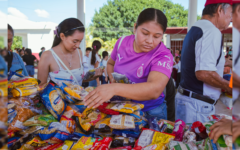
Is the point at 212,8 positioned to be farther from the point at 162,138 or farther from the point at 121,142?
the point at 121,142

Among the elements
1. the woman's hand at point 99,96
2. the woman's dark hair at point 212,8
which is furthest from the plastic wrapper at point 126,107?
the woman's dark hair at point 212,8

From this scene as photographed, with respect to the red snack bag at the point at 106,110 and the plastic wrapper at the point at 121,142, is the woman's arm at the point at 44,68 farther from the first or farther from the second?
the plastic wrapper at the point at 121,142

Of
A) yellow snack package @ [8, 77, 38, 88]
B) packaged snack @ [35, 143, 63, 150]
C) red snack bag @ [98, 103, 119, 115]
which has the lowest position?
packaged snack @ [35, 143, 63, 150]

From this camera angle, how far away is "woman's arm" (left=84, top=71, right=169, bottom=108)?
1017mm

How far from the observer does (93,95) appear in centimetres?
102

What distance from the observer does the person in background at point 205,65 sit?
1505 mm

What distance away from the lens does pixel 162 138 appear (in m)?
0.97

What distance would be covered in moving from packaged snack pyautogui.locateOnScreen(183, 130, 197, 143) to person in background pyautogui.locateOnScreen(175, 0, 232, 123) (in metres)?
0.68

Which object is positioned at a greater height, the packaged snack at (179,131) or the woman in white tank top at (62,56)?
the woman in white tank top at (62,56)

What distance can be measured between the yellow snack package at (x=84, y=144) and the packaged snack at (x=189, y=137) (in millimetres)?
515

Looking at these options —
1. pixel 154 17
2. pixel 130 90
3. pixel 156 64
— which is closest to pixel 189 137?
pixel 130 90

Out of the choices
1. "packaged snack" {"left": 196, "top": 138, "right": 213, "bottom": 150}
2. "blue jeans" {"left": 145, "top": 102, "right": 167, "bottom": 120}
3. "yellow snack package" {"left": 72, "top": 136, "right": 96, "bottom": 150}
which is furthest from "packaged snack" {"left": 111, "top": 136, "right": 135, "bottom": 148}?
"blue jeans" {"left": 145, "top": 102, "right": 167, "bottom": 120}

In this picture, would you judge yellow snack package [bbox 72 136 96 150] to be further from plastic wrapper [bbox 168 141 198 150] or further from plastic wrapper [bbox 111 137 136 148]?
plastic wrapper [bbox 168 141 198 150]

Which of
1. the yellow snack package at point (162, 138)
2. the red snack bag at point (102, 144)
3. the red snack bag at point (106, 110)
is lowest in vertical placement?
the red snack bag at point (102, 144)
